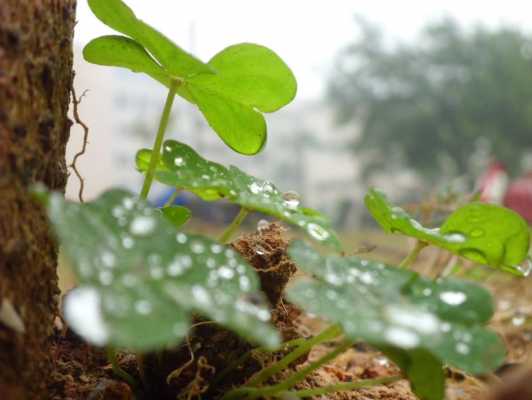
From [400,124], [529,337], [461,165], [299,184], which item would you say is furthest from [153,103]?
[529,337]

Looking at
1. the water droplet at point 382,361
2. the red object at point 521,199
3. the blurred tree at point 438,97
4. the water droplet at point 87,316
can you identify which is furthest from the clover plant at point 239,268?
the blurred tree at point 438,97

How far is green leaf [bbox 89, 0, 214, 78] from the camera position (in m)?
0.50

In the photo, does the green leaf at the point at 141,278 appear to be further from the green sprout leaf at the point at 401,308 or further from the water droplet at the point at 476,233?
the water droplet at the point at 476,233

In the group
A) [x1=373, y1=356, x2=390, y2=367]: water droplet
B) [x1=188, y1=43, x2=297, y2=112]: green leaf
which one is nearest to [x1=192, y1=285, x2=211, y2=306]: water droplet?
[x1=188, y1=43, x2=297, y2=112]: green leaf

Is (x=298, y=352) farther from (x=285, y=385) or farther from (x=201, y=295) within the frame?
(x=201, y=295)

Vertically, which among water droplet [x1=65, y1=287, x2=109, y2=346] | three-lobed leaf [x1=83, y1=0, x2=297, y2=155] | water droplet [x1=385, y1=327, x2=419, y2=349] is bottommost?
water droplet [x1=65, y1=287, x2=109, y2=346]

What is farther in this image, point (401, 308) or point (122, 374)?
point (122, 374)

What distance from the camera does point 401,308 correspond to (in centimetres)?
38

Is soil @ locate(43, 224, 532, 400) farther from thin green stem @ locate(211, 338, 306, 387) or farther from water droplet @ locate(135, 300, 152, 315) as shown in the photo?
water droplet @ locate(135, 300, 152, 315)

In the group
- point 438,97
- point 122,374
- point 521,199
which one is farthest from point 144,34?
point 438,97

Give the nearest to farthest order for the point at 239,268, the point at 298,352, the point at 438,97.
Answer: the point at 239,268, the point at 298,352, the point at 438,97

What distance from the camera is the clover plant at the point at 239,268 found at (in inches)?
12.3

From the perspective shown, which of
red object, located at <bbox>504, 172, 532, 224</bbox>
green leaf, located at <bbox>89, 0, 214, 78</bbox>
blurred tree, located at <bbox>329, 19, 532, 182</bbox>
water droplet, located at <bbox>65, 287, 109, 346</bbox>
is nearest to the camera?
water droplet, located at <bbox>65, 287, 109, 346</bbox>

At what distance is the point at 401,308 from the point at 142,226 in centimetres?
19
